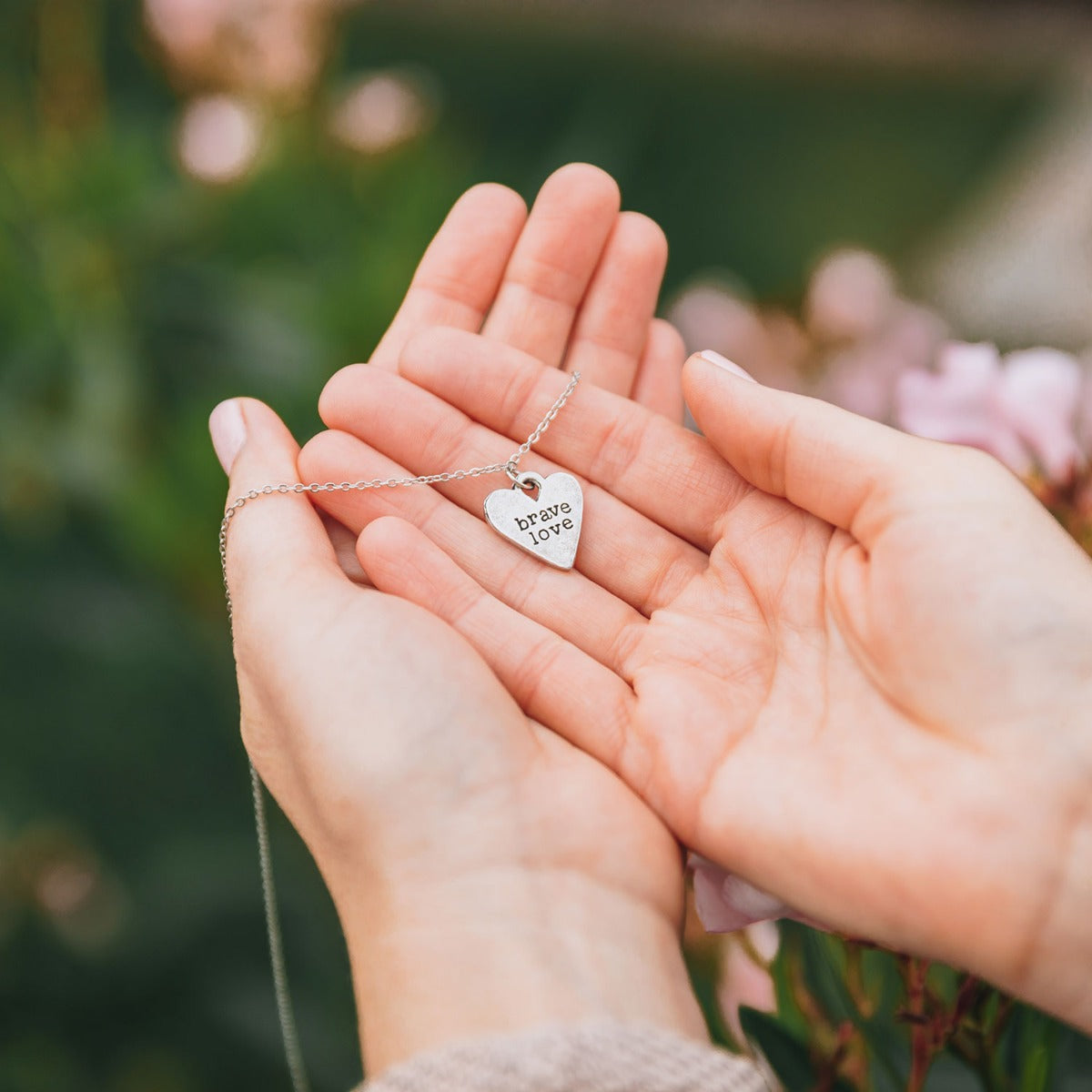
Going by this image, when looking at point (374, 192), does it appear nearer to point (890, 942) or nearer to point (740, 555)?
point (740, 555)

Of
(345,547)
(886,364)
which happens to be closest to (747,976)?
(345,547)

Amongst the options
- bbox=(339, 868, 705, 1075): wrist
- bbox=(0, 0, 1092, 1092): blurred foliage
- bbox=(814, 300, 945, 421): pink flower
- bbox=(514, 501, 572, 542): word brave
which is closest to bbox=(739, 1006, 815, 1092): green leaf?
bbox=(339, 868, 705, 1075): wrist

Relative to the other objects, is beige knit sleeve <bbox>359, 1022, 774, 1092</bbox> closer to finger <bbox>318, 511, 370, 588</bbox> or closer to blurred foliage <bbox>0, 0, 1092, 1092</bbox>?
finger <bbox>318, 511, 370, 588</bbox>

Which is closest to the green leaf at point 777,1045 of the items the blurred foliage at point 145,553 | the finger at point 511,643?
the finger at point 511,643

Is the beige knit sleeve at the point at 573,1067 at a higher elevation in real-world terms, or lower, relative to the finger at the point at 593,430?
lower

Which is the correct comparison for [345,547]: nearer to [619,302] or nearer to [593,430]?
[593,430]

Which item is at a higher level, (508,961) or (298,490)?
(298,490)

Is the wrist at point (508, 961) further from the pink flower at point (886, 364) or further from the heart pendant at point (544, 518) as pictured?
the pink flower at point (886, 364)
